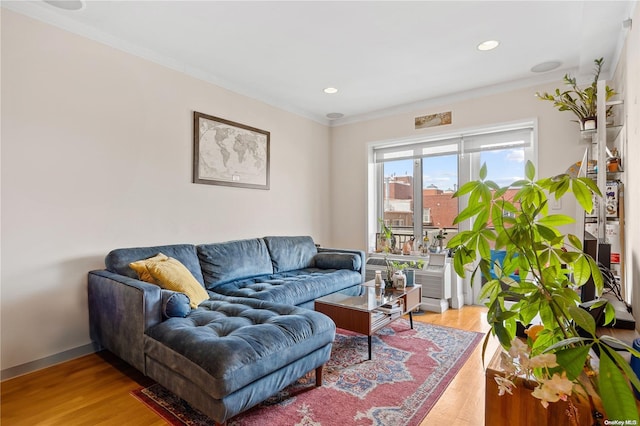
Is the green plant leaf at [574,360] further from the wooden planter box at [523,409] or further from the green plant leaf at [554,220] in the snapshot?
the wooden planter box at [523,409]

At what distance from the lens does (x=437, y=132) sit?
13.6 feet

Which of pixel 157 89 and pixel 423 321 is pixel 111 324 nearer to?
pixel 157 89

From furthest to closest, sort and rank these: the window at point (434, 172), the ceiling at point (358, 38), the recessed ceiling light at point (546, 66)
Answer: the window at point (434, 172) < the recessed ceiling light at point (546, 66) < the ceiling at point (358, 38)

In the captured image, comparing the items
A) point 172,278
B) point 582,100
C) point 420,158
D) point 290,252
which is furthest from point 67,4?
point 582,100

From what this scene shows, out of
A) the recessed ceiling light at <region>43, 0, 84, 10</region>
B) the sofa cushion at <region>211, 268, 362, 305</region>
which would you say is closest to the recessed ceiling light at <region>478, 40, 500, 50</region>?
the sofa cushion at <region>211, 268, 362, 305</region>

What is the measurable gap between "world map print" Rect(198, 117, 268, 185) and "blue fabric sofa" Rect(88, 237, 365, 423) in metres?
0.85

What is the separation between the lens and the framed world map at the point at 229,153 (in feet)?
10.8

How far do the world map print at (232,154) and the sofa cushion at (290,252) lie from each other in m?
0.77

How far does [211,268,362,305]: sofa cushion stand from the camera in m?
2.73

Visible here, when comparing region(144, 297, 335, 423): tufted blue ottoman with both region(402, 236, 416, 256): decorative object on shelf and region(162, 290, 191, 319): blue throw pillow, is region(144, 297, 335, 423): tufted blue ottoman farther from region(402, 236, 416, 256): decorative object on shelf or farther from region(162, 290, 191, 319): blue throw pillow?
region(402, 236, 416, 256): decorative object on shelf

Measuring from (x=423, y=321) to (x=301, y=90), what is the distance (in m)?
2.94

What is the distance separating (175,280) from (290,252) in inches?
64.9

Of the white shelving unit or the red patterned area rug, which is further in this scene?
the white shelving unit

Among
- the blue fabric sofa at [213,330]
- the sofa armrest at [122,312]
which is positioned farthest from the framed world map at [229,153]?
the sofa armrest at [122,312]
